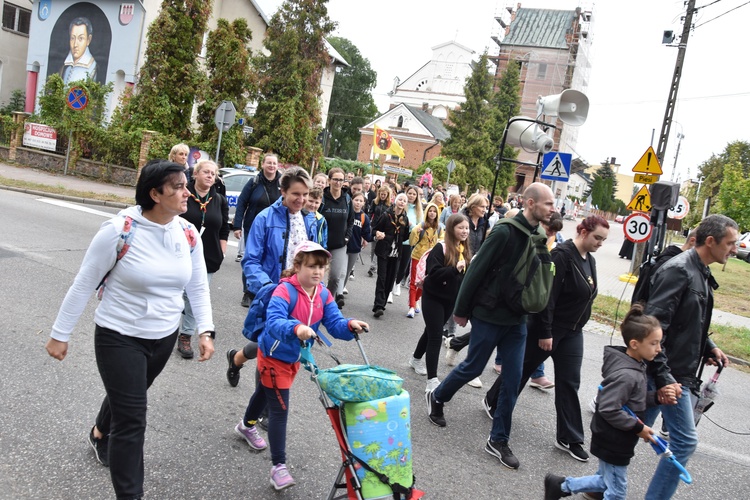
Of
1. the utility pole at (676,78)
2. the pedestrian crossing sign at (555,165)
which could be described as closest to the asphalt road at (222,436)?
the pedestrian crossing sign at (555,165)

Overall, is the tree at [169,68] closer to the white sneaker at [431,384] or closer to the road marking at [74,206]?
the road marking at [74,206]

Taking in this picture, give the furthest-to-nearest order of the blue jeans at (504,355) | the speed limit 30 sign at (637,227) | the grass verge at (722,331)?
the speed limit 30 sign at (637,227) < the grass verge at (722,331) < the blue jeans at (504,355)

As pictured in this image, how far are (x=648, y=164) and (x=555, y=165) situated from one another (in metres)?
3.41

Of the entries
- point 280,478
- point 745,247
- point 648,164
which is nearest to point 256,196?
point 280,478

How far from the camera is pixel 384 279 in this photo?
8.81 m

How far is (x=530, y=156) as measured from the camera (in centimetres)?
6831

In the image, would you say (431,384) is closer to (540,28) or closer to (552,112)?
(552,112)

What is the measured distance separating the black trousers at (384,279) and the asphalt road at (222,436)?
5.04 feet

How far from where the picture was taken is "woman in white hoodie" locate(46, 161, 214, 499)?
9.16ft

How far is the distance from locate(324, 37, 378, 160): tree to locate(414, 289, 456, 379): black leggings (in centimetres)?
6562

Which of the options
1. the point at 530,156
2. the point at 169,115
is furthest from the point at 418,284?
the point at 530,156

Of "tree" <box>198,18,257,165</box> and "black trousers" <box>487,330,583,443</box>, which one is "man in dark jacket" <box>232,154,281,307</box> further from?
"tree" <box>198,18,257,165</box>

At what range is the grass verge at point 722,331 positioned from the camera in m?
9.46

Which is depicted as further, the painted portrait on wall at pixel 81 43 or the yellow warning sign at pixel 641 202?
the painted portrait on wall at pixel 81 43
